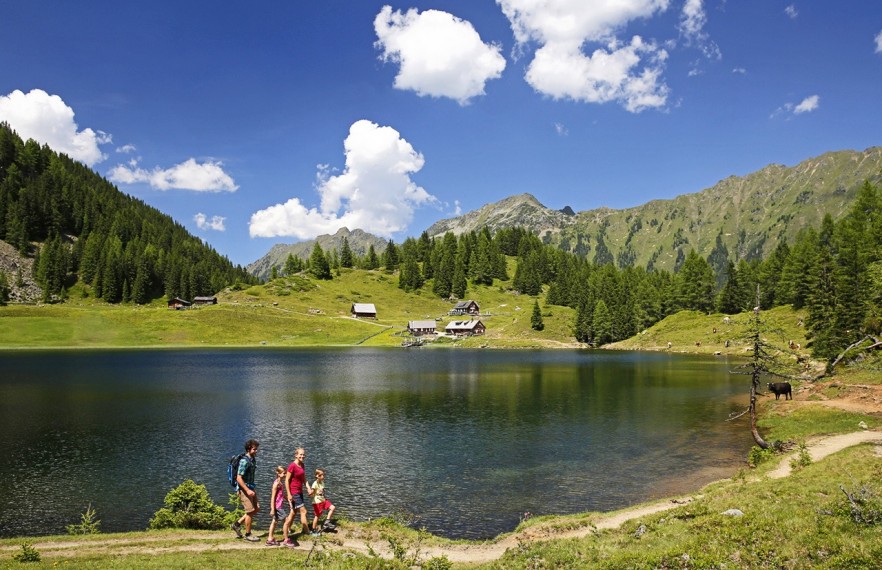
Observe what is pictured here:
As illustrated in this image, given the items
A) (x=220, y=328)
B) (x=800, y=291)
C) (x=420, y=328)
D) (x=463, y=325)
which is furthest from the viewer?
(x=463, y=325)

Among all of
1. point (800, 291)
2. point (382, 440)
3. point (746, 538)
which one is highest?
point (800, 291)

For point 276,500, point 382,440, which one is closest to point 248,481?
point 276,500

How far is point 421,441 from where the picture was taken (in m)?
43.1

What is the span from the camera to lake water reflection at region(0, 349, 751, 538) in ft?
94.3

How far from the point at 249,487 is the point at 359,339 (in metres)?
156

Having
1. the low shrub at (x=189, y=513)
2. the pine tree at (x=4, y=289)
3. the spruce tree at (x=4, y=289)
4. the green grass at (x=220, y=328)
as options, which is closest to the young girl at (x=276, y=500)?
the low shrub at (x=189, y=513)

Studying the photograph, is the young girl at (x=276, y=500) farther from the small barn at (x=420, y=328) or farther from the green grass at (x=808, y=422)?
the small barn at (x=420, y=328)

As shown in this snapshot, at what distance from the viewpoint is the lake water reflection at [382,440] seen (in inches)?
1131

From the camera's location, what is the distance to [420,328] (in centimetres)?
18675

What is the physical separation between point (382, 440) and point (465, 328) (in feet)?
479

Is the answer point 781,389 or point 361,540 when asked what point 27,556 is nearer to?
point 361,540

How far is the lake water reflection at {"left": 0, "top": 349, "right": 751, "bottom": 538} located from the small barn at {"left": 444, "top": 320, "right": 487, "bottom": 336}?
10048cm

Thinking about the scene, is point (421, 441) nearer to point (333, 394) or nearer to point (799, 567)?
point (333, 394)

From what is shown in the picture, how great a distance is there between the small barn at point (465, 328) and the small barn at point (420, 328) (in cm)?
677
